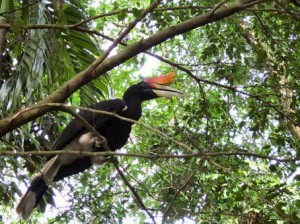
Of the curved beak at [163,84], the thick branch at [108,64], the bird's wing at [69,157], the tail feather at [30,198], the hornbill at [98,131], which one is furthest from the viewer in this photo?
the curved beak at [163,84]

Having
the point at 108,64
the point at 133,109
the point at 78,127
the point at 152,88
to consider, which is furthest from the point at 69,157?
the point at 108,64

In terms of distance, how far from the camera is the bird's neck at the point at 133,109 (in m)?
2.82

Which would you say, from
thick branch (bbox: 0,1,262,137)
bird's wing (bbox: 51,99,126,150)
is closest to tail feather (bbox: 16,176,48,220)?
bird's wing (bbox: 51,99,126,150)

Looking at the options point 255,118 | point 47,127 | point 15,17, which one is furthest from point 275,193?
point 47,127

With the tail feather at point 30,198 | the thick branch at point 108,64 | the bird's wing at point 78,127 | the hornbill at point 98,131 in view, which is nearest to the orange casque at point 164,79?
the hornbill at point 98,131

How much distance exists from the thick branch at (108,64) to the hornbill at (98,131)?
0.95 meters

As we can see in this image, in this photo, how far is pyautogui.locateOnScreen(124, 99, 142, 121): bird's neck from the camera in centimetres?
282

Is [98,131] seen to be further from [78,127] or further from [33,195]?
[33,195]

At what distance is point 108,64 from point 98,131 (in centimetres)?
117

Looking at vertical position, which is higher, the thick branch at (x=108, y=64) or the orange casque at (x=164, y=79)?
the orange casque at (x=164, y=79)

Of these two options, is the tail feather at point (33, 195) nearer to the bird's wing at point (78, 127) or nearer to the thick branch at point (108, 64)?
the bird's wing at point (78, 127)

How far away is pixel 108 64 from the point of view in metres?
1.61

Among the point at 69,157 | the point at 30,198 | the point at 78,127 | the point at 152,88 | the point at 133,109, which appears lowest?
the point at 30,198

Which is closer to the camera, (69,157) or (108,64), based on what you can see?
(108,64)
